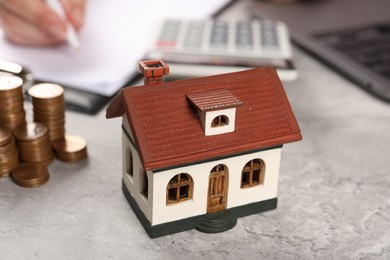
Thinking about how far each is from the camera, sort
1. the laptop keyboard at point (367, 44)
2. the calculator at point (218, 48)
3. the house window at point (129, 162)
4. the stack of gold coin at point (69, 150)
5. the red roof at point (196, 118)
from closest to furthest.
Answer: the red roof at point (196, 118) < the house window at point (129, 162) < the stack of gold coin at point (69, 150) < the calculator at point (218, 48) < the laptop keyboard at point (367, 44)

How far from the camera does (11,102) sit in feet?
3.16

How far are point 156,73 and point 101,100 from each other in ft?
1.17

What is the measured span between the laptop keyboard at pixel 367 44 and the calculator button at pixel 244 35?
0.55ft

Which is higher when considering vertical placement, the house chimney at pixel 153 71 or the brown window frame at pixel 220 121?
the house chimney at pixel 153 71

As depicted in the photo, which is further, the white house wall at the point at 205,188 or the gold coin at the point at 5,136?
the gold coin at the point at 5,136

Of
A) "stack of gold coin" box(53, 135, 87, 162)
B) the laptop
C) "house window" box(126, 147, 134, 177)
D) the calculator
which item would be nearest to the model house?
→ "house window" box(126, 147, 134, 177)

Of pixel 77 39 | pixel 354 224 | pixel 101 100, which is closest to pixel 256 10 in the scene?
pixel 77 39

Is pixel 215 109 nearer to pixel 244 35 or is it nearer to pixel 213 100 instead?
pixel 213 100

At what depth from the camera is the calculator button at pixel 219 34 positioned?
4.28ft

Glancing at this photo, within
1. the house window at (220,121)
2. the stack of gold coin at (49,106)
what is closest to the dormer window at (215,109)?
the house window at (220,121)

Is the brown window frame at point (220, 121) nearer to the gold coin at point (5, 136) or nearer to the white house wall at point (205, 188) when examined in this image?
the white house wall at point (205, 188)

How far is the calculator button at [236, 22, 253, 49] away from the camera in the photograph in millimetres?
1308

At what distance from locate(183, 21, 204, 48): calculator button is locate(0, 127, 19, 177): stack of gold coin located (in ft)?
1.45

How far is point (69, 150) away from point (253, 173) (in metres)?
0.29
